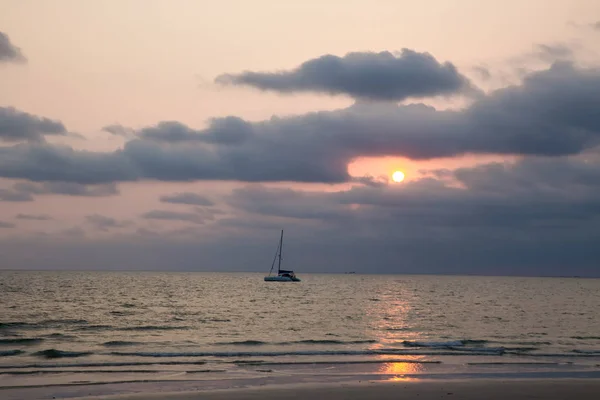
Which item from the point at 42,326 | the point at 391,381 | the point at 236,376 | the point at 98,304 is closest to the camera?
the point at 391,381

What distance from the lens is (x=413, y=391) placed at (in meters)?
24.2

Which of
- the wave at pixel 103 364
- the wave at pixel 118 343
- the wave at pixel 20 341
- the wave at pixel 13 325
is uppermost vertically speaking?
the wave at pixel 103 364

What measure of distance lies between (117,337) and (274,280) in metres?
141

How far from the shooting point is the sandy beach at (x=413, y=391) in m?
23.2

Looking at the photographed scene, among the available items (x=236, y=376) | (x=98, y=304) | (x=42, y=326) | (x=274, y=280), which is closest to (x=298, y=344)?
(x=236, y=376)

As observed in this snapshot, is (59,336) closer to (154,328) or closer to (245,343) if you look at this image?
(154,328)

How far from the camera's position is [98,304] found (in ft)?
269

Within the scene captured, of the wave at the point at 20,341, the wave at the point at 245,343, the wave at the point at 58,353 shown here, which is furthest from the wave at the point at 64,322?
the wave at the point at 245,343

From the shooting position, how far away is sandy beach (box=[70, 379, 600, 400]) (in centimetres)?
2322

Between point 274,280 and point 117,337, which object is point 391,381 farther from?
point 274,280

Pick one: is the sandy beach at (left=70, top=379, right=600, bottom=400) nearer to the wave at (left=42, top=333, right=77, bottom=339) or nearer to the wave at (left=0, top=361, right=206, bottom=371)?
the wave at (left=0, top=361, right=206, bottom=371)

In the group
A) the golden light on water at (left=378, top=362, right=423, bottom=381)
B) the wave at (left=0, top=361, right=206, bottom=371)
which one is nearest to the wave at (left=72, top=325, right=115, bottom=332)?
the wave at (left=0, top=361, right=206, bottom=371)

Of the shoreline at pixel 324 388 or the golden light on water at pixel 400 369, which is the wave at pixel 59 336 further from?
the golden light on water at pixel 400 369

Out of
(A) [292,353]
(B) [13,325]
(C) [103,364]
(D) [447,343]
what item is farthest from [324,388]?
(B) [13,325]
